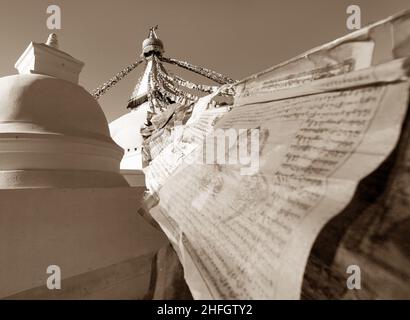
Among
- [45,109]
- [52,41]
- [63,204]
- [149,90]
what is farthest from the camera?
[149,90]

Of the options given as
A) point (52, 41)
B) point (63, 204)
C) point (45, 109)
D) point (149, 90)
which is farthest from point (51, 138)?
point (149, 90)

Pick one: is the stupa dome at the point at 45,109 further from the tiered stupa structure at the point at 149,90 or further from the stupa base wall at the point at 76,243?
the tiered stupa structure at the point at 149,90

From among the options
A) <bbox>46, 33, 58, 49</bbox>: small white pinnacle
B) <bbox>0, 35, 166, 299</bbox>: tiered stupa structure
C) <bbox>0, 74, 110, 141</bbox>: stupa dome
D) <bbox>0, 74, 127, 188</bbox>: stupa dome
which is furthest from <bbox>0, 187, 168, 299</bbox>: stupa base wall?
<bbox>46, 33, 58, 49</bbox>: small white pinnacle

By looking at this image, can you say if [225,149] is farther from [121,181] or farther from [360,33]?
[121,181]

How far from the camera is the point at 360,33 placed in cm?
90

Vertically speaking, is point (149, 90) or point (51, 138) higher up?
point (149, 90)

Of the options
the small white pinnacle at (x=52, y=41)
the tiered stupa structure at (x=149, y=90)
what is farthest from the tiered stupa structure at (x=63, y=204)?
the tiered stupa structure at (x=149, y=90)

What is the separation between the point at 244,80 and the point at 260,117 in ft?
1.63

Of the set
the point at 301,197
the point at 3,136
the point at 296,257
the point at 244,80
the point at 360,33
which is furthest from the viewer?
the point at 3,136

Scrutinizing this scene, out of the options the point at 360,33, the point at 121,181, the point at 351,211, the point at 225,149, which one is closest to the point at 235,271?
the point at 351,211

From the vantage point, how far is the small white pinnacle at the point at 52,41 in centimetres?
285

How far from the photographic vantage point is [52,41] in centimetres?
288

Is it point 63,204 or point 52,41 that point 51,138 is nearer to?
point 63,204

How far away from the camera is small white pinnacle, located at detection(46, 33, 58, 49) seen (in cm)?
285
